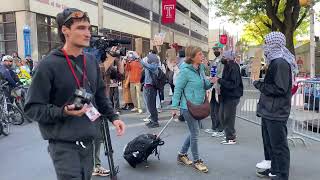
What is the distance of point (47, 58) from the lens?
2.94m

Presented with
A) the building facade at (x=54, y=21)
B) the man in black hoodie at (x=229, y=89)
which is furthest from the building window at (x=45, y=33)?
the man in black hoodie at (x=229, y=89)

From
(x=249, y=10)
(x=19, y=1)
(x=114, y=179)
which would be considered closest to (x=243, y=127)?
(x=114, y=179)

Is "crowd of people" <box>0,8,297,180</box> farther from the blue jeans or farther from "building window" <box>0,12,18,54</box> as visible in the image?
"building window" <box>0,12,18,54</box>

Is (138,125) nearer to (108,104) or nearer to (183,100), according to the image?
(183,100)

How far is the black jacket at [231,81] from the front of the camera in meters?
7.53

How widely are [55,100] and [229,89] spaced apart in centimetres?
502

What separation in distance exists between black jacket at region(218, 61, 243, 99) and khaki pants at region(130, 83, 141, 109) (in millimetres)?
5137

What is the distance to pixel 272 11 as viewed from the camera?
23922 millimetres

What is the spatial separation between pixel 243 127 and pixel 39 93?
740 cm

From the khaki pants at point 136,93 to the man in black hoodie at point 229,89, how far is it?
195 inches

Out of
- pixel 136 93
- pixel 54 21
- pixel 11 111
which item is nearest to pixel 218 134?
pixel 136 93

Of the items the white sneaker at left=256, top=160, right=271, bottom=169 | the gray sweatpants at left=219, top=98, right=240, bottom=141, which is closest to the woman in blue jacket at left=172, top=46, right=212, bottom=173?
the white sneaker at left=256, top=160, right=271, bottom=169

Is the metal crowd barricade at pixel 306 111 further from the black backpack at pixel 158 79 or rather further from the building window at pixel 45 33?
the building window at pixel 45 33

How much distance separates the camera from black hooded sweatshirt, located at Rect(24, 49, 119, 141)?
2.83 meters
